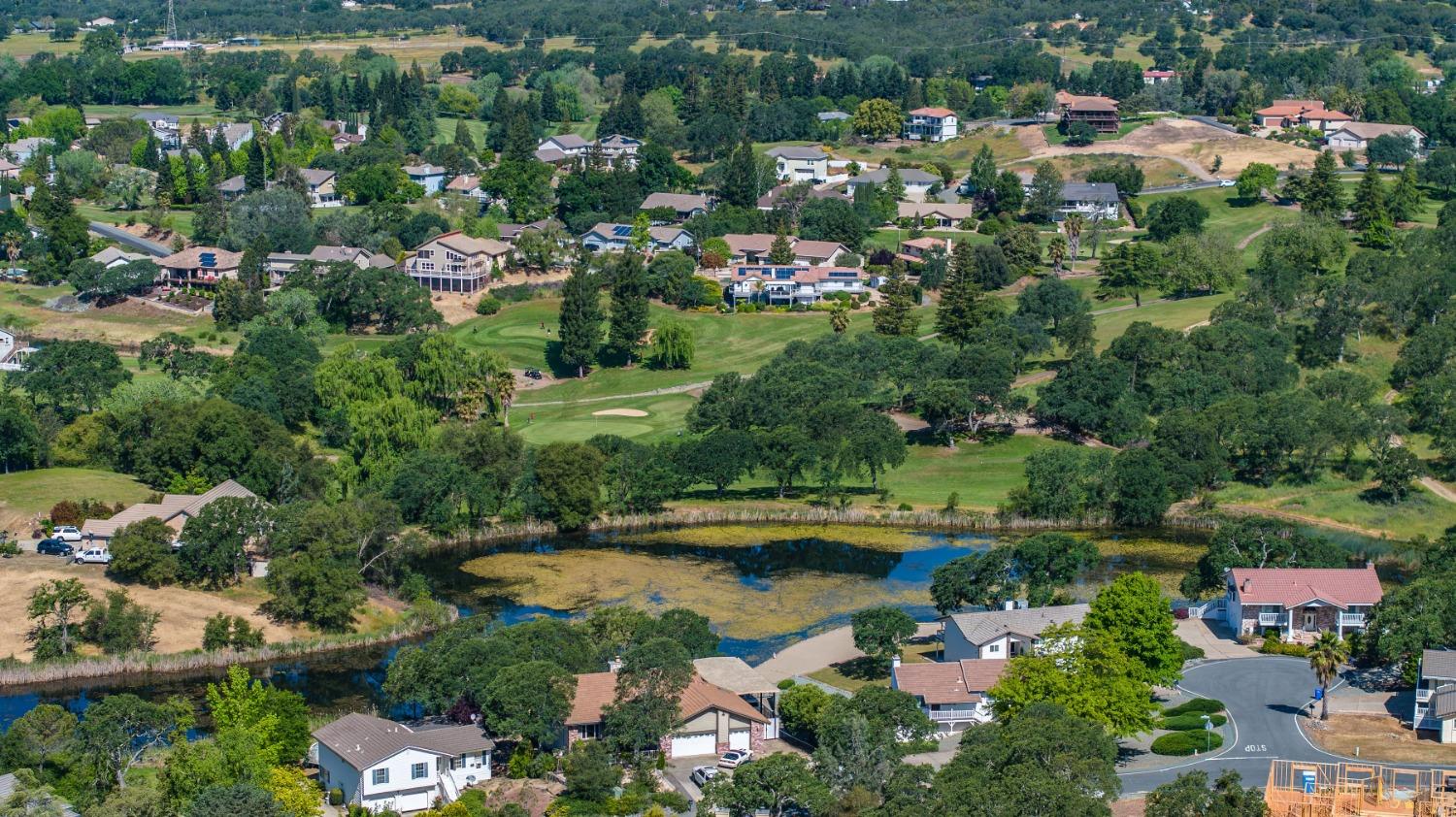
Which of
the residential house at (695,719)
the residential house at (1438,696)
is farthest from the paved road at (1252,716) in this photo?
the residential house at (695,719)

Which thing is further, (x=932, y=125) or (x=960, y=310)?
(x=932, y=125)

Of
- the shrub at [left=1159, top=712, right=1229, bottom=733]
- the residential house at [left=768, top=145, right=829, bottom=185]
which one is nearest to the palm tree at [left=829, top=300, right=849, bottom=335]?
the residential house at [left=768, top=145, right=829, bottom=185]

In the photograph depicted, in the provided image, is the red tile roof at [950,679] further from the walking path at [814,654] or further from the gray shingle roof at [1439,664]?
Answer: the gray shingle roof at [1439,664]

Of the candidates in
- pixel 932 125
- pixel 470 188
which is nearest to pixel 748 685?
pixel 470 188

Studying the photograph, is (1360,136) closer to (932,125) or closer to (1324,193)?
(1324,193)

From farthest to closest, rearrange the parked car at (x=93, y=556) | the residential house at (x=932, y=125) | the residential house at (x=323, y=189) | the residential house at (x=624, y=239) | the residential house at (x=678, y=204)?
1. the residential house at (x=932, y=125)
2. the residential house at (x=323, y=189)
3. the residential house at (x=678, y=204)
4. the residential house at (x=624, y=239)
5. the parked car at (x=93, y=556)

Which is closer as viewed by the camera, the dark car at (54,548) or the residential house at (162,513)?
the residential house at (162,513)
